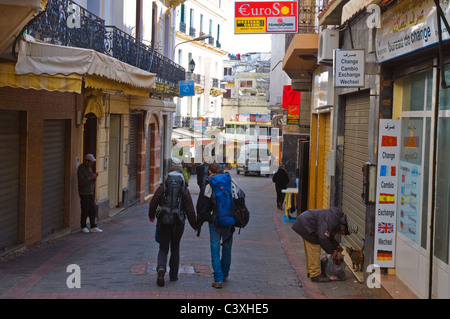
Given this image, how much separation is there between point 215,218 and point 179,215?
489mm

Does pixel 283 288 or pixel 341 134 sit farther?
pixel 341 134

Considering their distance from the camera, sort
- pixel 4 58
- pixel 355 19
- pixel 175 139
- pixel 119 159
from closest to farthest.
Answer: pixel 4 58 → pixel 355 19 → pixel 119 159 → pixel 175 139

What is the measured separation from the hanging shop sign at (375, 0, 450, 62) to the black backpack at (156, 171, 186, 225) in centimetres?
324

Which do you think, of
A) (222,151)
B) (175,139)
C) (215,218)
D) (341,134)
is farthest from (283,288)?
(222,151)

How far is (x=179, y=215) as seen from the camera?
8.29 m

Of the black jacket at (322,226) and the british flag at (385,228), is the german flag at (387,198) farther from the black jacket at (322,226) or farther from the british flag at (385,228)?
the black jacket at (322,226)

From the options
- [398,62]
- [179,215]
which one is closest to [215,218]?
[179,215]

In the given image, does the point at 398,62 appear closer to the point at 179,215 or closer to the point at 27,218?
the point at 179,215

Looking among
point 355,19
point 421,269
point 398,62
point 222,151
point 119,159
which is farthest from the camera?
point 222,151

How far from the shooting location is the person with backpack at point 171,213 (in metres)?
8.24

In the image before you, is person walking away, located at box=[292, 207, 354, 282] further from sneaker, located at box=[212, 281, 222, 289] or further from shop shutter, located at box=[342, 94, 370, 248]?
sneaker, located at box=[212, 281, 222, 289]

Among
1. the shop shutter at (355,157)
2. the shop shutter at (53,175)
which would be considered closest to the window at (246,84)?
the shop shutter at (53,175)

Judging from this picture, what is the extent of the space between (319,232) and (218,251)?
147cm

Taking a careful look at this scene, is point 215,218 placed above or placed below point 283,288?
above
